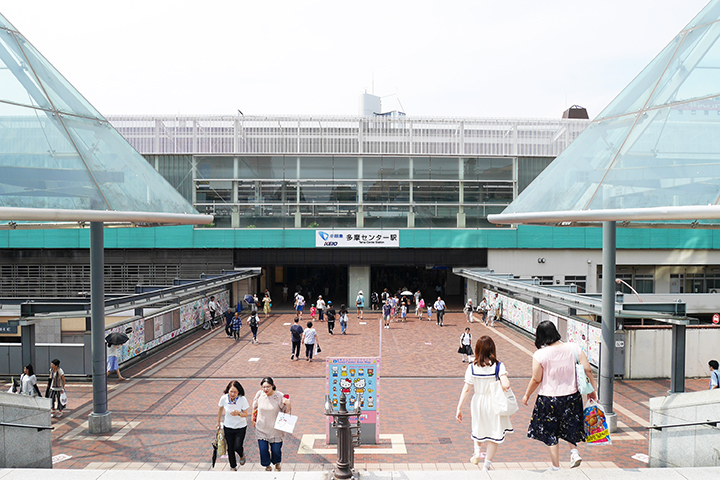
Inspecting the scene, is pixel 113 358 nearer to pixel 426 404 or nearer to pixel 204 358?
pixel 204 358

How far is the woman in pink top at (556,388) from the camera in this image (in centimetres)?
558

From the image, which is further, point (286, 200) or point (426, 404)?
point (286, 200)

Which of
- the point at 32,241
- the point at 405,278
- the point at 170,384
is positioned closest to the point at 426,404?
the point at 170,384

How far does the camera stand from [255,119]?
31.6 metres

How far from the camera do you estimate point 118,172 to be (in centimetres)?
912

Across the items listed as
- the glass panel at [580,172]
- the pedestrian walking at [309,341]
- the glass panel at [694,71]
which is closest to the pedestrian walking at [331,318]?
the pedestrian walking at [309,341]

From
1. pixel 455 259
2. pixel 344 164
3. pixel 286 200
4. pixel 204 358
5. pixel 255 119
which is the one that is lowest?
pixel 204 358

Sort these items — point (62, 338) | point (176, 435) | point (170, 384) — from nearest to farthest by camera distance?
point (176, 435), point (170, 384), point (62, 338)

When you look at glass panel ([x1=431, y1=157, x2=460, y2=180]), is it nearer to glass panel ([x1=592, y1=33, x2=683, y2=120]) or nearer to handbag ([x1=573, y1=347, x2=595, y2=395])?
glass panel ([x1=592, y1=33, x2=683, y2=120])

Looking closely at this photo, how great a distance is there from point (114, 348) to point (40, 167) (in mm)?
8004

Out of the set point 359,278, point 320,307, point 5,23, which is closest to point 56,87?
point 5,23

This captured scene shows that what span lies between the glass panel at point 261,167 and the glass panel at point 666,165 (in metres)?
24.7

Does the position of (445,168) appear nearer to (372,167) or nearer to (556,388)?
(372,167)

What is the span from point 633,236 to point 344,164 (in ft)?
58.6
